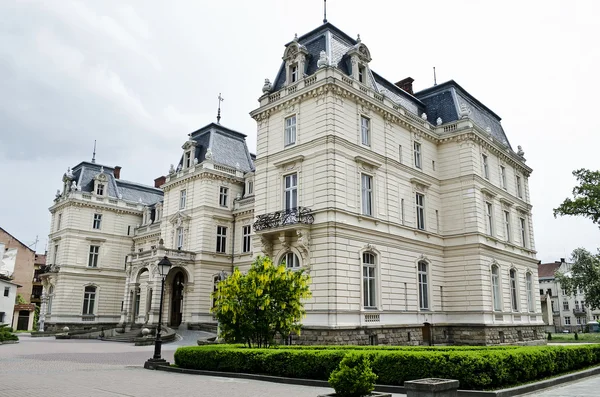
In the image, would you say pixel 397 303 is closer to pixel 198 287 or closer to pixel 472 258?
pixel 472 258

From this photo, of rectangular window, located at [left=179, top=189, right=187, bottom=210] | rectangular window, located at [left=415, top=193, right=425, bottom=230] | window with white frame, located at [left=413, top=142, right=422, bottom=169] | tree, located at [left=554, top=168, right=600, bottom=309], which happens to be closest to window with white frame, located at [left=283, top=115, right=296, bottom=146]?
window with white frame, located at [left=413, top=142, right=422, bottom=169]

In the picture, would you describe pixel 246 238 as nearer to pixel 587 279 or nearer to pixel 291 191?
pixel 291 191

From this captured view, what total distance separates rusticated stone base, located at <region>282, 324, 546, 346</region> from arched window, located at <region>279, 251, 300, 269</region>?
11.3ft

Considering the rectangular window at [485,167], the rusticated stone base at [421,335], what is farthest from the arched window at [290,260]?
the rectangular window at [485,167]

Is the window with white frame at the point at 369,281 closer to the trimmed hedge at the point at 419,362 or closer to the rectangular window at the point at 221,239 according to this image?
the trimmed hedge at the point at 419,362

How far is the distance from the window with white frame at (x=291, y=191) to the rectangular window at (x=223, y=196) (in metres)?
15.9

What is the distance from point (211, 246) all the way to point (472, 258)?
69.1 ft

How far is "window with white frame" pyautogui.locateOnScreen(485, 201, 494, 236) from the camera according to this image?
107ft

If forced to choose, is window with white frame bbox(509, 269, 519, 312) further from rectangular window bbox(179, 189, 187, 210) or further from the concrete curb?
rectangular window bbox(179, 189, 187, 210)

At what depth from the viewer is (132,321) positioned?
42406mm

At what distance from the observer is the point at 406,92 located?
34.7m

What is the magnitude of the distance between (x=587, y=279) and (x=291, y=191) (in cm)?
3397

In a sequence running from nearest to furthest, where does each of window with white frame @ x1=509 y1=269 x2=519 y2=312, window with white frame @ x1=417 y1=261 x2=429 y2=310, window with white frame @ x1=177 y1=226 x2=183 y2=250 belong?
window with white frame @ x1=417 y1=261 x2=429 y2=310
window with white frame @ x1=509 y1=269 x2=519 y2=312
window with white frame @ x1=177 y1=226 x2=183 y2=250

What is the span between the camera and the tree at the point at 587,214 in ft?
131
